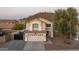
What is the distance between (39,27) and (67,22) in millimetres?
479

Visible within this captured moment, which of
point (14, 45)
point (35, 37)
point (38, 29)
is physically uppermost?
point (38, 29)

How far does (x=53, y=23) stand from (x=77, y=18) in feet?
1.35

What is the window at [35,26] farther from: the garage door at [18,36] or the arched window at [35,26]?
the garage door at [18,36]

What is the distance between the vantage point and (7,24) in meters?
2.29

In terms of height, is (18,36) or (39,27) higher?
(39,27)

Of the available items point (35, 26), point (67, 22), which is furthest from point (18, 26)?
point (67, 22)

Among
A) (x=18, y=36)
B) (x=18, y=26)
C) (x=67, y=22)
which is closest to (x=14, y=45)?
(x=18, y=36)

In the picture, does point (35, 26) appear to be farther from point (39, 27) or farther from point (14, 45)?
point (14, 45)

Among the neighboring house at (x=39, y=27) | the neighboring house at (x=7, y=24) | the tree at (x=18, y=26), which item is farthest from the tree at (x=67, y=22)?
the neighboring house at (x=7, y=24)

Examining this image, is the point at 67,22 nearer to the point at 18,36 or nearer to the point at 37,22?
the point at 37,22

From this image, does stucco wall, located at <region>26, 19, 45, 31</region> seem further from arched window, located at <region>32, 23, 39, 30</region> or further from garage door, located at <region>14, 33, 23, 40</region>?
garage door, located at <region>14, 33, 23, 40</region>

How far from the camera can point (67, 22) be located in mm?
2307
